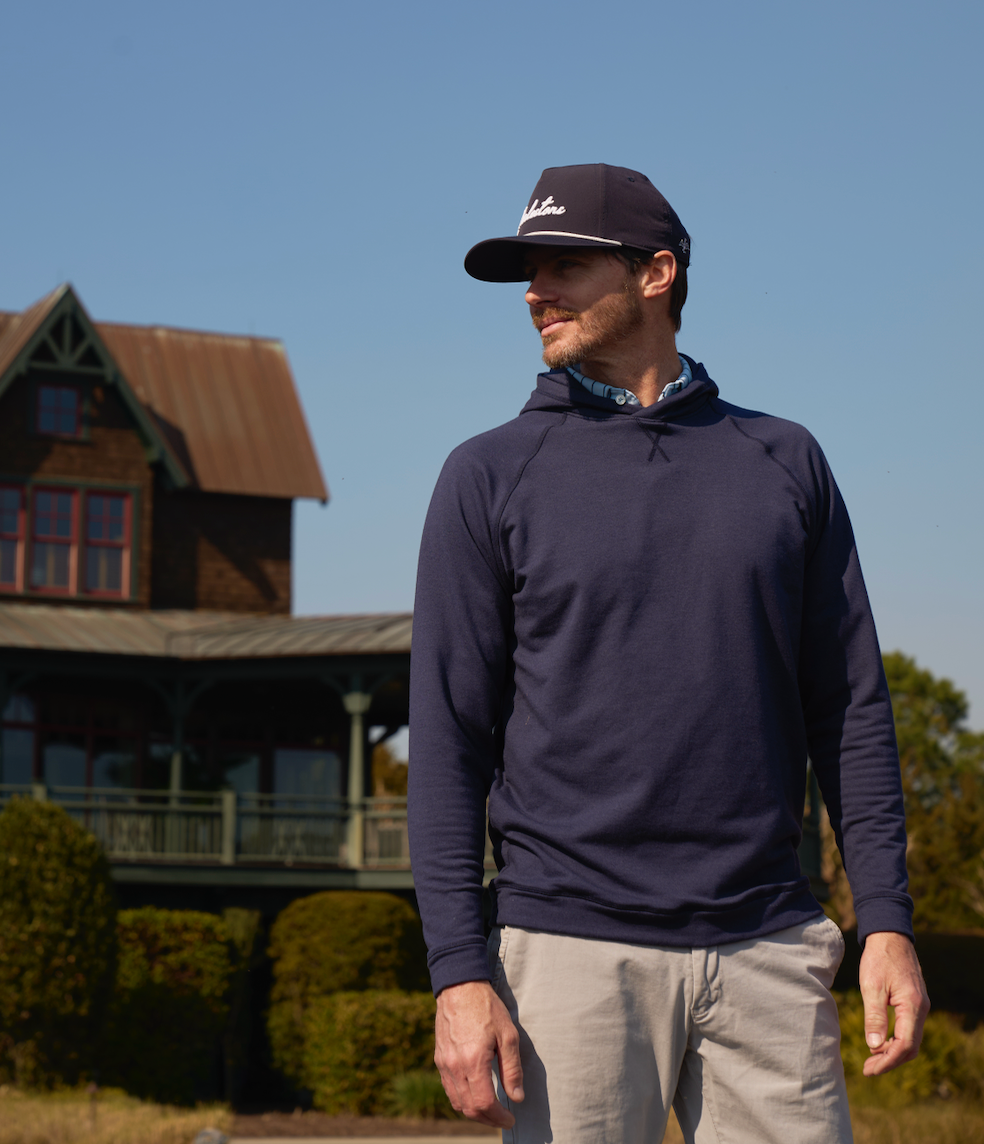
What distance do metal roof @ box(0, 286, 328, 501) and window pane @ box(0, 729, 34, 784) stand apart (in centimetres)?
557

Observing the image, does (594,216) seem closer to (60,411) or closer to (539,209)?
(539,209)

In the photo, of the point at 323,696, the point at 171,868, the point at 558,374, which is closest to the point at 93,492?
the point at 323,696

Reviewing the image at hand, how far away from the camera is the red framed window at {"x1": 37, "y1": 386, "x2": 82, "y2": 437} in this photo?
27062 millimetres

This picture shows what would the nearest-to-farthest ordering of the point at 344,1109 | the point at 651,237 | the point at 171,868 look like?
the point at 651,237 < the point at 344,1109 < the point at 171,868

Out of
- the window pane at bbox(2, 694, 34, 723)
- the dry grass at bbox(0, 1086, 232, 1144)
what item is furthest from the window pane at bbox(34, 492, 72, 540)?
the dry grass at bbox(0, 1086, 232, 1144)

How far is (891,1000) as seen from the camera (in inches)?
112

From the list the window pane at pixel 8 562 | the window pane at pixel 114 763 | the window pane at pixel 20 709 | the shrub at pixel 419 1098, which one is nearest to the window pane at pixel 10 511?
the window pane at pixel 8 562

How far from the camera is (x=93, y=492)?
27.0 meters

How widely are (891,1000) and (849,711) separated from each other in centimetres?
57

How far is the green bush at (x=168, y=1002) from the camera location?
19.0 meters

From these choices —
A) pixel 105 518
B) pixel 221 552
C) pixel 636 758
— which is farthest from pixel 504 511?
pixel 221 552

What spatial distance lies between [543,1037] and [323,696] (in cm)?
2454

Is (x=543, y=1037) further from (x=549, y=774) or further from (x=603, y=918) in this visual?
(x=549, y=774)

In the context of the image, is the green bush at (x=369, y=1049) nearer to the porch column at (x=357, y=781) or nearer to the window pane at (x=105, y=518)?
the porch column at (x=357, y=781)
